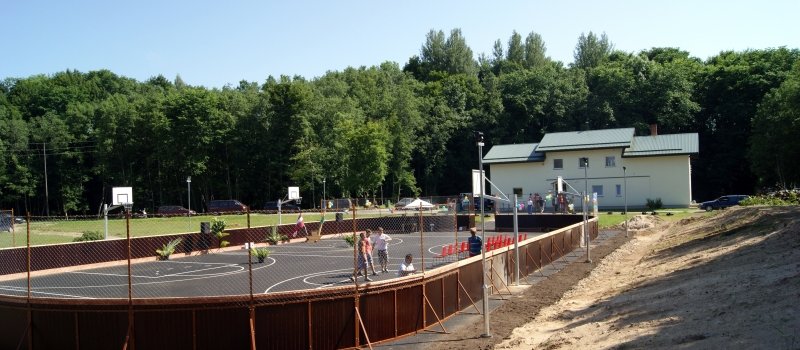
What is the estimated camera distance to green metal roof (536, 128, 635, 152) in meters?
67.7

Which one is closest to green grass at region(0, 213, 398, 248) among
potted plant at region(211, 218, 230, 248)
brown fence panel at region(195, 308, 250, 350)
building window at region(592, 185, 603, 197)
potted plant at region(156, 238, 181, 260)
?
potted plant at region(211, 218, 230, 248)

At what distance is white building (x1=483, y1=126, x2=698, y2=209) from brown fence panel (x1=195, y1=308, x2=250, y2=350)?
178 ft

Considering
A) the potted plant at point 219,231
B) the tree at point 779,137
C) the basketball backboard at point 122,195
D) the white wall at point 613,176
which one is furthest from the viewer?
the white wall at point 613,176

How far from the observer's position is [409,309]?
1532cm

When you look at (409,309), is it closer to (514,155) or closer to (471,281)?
(471,281)

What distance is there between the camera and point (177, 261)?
33344 millimetres

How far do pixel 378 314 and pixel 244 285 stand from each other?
36.5ft

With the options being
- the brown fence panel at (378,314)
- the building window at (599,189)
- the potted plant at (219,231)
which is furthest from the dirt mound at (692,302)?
the building window at (599,189)

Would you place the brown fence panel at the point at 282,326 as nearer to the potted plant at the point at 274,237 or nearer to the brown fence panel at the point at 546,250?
the brown fence panel at the point at 546,250

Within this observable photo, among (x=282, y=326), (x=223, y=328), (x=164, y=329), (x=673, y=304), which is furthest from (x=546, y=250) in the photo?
(x=164, y=329)

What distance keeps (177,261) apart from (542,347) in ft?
79.6

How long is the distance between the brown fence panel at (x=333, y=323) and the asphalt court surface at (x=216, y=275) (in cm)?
907

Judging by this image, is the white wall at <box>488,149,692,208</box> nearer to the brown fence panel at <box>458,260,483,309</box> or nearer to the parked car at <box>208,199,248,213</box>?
the parked car at <box>208,199,248,213</box>

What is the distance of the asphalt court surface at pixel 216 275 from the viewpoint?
2336 cm
